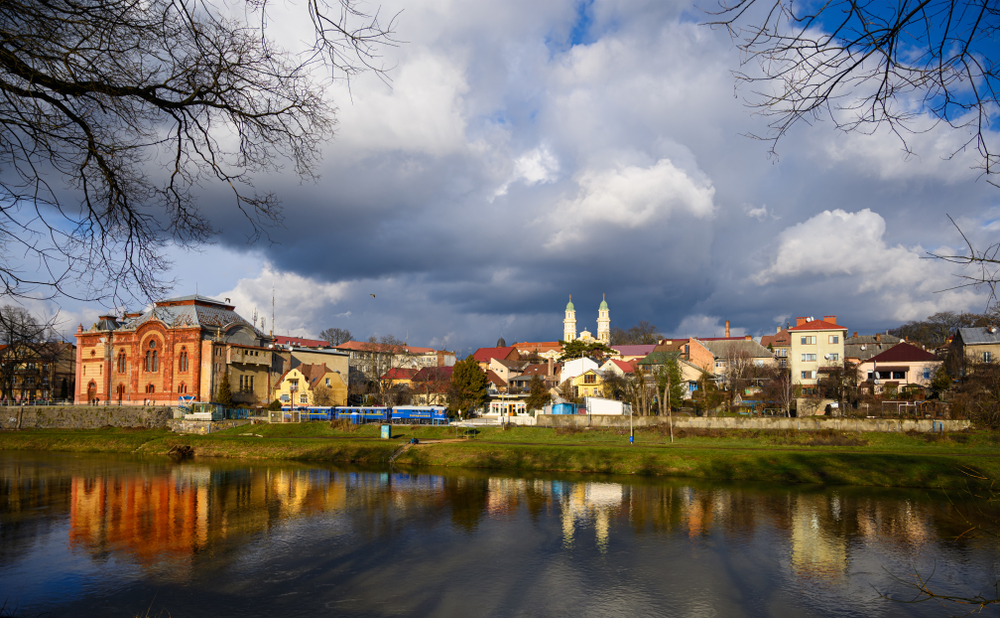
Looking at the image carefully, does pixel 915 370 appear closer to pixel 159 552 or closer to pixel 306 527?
pixel 306 527

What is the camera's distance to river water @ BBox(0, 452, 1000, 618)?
43.9ft

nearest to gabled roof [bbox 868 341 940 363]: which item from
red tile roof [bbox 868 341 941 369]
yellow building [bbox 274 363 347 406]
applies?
red tile roof [bbox 868 341 941 369]

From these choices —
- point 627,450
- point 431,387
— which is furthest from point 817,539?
point 431,387

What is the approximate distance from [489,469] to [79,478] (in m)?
21.3

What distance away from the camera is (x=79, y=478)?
103 feet

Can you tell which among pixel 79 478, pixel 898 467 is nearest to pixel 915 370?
pixel 898 467

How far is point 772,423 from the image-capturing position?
40.2 m

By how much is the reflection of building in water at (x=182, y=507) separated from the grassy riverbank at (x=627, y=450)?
774 cm

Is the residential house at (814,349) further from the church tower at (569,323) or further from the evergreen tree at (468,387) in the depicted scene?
the church tower at (569,323)

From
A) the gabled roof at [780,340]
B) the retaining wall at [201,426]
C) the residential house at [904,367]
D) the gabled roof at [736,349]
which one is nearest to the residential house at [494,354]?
the gabled roof at [736,349]

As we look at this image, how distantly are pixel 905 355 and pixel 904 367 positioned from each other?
119 cm

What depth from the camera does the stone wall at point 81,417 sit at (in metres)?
54.7

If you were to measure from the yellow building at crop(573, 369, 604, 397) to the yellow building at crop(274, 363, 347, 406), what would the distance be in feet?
86.0

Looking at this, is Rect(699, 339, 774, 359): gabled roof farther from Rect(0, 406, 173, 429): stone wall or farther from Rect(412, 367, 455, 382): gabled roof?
Rect(0, 406, 173, 429): stone wall
